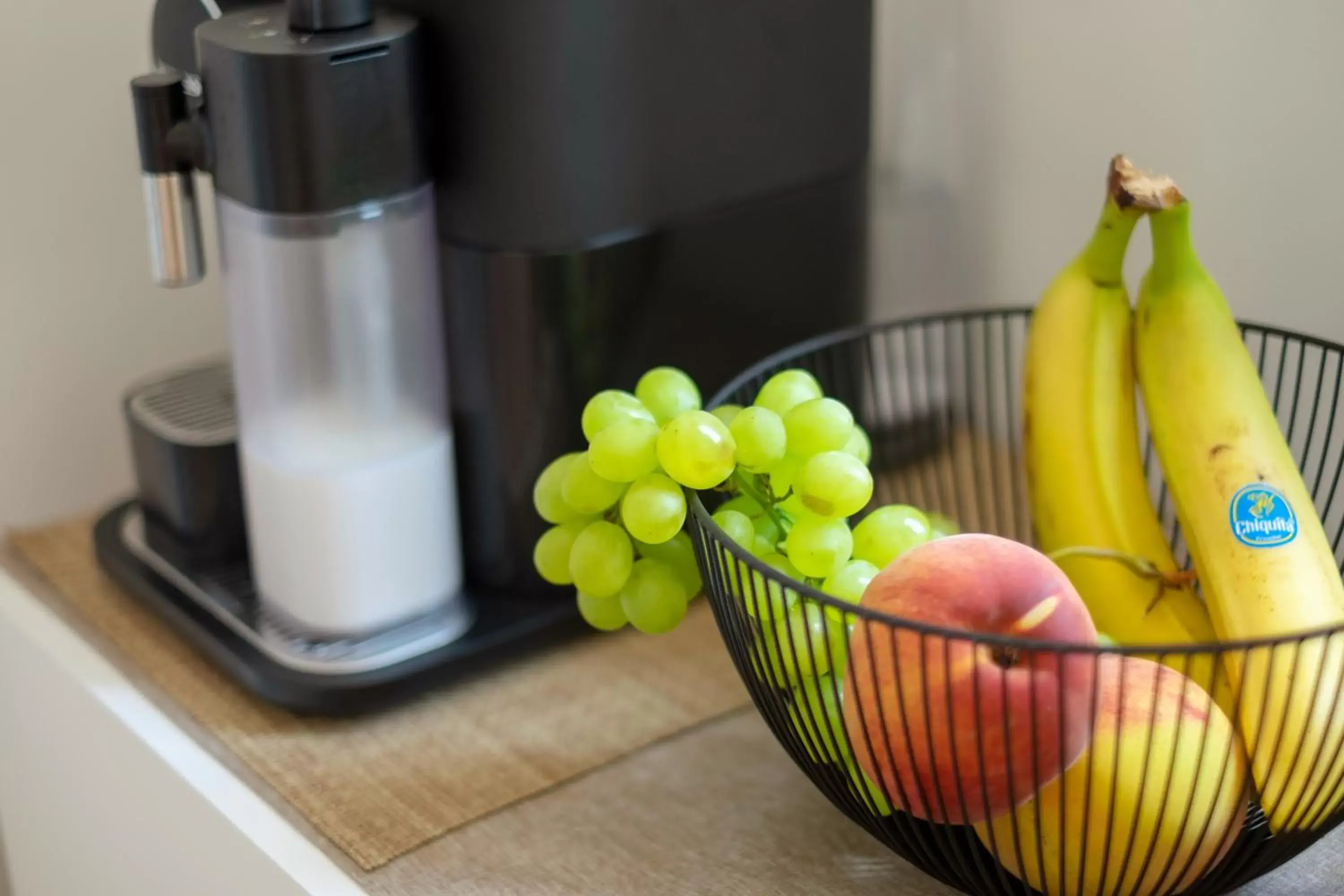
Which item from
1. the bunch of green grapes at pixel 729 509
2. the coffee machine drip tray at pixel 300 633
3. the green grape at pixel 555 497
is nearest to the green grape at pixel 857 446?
the bunch of green grapes at pixel 729 509

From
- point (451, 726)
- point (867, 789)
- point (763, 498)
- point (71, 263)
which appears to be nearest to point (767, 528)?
point (763, 498)

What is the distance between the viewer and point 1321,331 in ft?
2.42

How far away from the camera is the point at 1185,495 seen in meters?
0.58

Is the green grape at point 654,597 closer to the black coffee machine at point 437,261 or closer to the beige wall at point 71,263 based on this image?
the black coffee machine at point 437,261

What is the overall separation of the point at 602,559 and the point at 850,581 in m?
0.10

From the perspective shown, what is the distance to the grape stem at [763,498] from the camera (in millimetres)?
579

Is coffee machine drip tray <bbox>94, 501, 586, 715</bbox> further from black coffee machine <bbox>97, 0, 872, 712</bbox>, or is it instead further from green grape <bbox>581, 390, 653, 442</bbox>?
green grape <bbox>581, 390, 653, 442</bbox>

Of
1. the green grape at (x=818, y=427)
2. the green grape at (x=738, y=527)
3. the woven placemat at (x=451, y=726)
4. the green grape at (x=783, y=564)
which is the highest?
the green grape at (x=818, y=427)

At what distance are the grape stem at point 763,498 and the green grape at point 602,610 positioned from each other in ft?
0.26

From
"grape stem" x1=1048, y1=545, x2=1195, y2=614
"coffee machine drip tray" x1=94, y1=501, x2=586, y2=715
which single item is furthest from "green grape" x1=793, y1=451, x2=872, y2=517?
"coffee machine drip tray" x1=94, y1=501, x2=586, y2=715

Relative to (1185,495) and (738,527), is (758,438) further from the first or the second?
(1185,495)

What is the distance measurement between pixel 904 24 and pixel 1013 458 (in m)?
0.30

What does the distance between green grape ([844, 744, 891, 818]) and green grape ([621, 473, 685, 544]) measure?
0.11 metres

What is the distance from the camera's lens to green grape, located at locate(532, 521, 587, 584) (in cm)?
62
